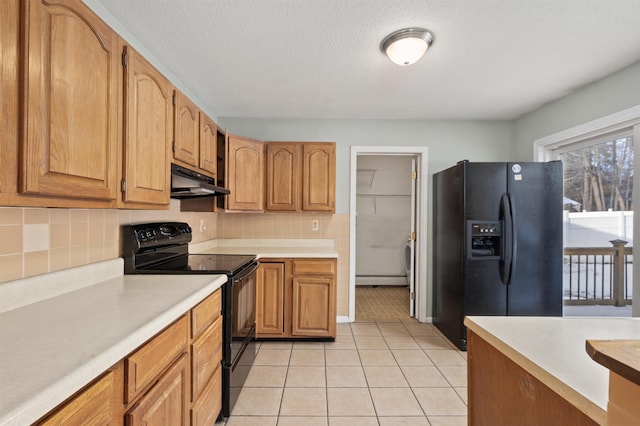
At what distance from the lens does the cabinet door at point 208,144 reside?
2.23 meters

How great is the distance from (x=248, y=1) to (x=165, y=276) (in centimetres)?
158

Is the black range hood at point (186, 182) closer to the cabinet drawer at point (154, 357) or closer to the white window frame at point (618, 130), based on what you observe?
the cabinet drawer at point (154, 357)

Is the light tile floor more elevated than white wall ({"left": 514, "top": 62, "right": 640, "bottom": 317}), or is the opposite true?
white wall ({"left": 514, "top": 62, "right": 640, "bottom": 317})

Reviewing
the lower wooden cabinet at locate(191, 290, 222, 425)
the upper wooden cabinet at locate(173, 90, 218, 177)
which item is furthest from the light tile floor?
the upper wooden cabinet at locate(173, 90, 218, 177)

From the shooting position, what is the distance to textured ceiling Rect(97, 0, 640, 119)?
1561mm

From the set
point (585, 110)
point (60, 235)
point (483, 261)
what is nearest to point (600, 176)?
Answer: point (585, 110)

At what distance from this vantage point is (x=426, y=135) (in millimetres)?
3391

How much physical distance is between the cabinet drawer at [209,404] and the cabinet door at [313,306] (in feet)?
3.71

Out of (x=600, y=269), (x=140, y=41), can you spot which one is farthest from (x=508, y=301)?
(x=140, y=41)

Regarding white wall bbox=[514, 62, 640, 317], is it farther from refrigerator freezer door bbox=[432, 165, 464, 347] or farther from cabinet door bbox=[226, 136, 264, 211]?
cabinet door bbox=[226, 136, 264, 211]

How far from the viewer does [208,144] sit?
238 cm

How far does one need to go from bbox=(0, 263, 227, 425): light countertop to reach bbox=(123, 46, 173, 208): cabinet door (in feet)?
1.51

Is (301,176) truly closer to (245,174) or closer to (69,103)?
(245,174)

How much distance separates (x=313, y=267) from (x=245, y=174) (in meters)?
1.15
